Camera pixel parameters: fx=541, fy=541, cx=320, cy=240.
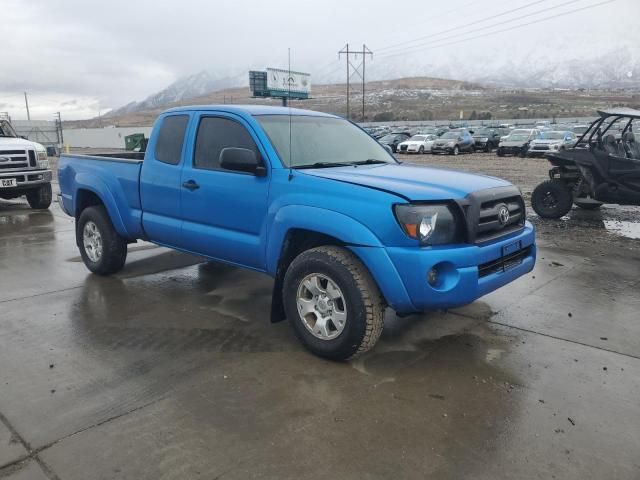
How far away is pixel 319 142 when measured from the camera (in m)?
4.78

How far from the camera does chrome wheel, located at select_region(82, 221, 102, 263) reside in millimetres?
6198

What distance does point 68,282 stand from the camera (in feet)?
20.0

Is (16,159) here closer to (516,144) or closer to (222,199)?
(222,199)

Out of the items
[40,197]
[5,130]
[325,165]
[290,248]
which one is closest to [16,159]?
[40,197]

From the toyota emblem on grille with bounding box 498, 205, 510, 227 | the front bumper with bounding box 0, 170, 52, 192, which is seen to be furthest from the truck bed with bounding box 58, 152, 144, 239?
the front bumper with bounding box 0, 170, 52, 192

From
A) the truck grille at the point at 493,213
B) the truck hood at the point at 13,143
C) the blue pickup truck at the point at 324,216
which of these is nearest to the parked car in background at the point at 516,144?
the truck hood at the point at 13,143

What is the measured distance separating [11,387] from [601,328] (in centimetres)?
459

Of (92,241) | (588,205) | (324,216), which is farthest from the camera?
(588,205)

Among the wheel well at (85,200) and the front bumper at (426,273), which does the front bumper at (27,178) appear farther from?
the front bumper at (426,273)

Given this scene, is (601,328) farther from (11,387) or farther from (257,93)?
(257,93)

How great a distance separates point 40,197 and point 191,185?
858cm

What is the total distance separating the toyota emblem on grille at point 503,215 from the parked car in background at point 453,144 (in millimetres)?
29144

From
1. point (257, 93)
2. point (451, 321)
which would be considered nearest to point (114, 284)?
point (451, 321)

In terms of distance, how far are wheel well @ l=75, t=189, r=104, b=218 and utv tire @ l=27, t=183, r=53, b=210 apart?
6.09m
